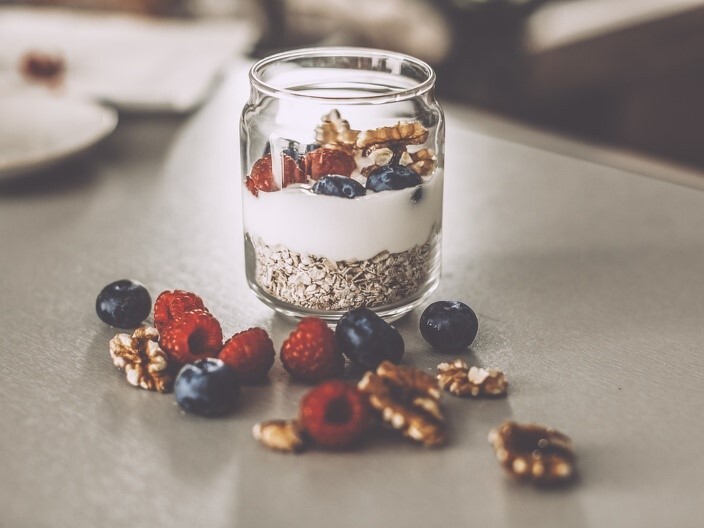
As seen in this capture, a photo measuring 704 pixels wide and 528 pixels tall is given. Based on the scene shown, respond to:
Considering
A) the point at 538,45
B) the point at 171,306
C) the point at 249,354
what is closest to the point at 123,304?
the point at 171,306

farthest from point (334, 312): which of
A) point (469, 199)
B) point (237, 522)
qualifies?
point (469, 199)

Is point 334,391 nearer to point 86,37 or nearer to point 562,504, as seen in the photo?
point 562,504

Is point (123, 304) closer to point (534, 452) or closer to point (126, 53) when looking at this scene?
point (534, 452)

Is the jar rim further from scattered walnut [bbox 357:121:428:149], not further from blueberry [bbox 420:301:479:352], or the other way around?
blueberry [bbox 420:301:479:352]

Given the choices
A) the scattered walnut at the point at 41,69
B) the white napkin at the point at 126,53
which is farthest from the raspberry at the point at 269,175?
the scattered walnut at the point at 41,69

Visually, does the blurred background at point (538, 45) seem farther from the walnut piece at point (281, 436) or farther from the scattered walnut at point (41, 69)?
the walnut piece at point (281, 436)
